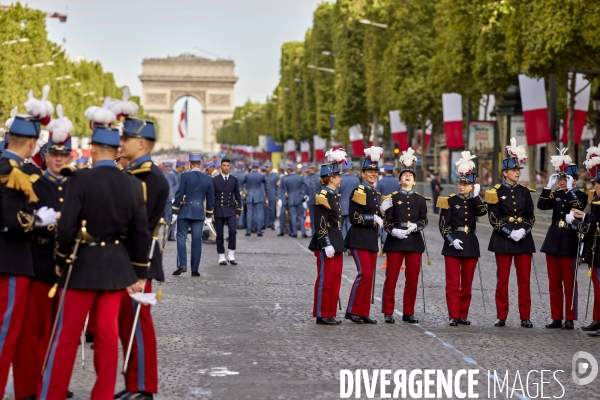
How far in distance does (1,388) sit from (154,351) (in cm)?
105

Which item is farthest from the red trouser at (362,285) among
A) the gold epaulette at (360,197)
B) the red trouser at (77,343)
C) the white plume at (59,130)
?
the red trouser at (77,343)

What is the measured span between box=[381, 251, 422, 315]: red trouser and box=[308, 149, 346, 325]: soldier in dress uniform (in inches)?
21.4

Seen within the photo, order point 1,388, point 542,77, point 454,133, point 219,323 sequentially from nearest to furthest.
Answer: point 1,388, point 219,323, point 542,77, point 454,133

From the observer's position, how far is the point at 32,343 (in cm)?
892

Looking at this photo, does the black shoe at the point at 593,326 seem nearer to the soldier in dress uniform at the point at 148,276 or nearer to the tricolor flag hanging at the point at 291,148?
the soldier in dress uniform at the point at 148,276

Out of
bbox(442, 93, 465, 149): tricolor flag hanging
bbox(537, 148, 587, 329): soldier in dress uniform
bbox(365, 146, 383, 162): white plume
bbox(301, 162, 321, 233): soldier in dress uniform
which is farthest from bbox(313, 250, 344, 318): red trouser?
bbox(442, 93, 465, 149): tricolor flag hanging

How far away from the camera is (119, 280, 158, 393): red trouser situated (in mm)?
8914

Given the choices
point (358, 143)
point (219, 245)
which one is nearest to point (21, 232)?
point (219, 245)

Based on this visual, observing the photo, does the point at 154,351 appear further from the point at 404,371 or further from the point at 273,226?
the point at 273,226

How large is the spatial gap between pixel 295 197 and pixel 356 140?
38518mm

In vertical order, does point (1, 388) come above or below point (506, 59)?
below

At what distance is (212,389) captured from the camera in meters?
9.62

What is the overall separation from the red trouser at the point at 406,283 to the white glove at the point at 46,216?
5.84 m

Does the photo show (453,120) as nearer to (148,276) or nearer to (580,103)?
(580,103)
